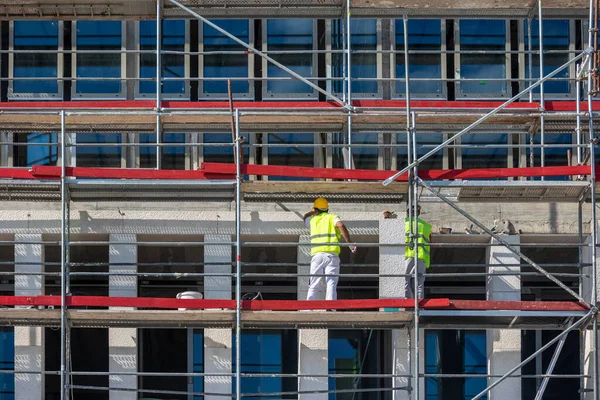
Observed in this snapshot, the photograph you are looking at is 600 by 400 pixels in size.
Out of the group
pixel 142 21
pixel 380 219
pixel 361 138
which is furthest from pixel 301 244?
pixel 142 21

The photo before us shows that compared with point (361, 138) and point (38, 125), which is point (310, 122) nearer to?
point (361, 138)

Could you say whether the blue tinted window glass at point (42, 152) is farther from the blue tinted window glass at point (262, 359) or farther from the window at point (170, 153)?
the blue tinted window glass at point (262, 359)

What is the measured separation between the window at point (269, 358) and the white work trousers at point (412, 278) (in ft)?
11.3

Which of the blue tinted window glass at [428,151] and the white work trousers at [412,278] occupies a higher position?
the blue tinted window glass at [428,151]

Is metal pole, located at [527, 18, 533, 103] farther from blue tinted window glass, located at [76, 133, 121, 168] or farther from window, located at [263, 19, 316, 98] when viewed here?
blue tinted window glass, located at [76, 133, 121, 168]

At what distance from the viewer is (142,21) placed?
28.7 meters

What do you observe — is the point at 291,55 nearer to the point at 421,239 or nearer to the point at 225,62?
the point at 225,62

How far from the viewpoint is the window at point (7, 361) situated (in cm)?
2745

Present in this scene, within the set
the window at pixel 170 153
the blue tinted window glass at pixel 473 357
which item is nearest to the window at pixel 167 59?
the window at pixel 170 153

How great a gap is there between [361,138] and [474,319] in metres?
4.68

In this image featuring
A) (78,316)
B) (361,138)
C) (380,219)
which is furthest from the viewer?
(361,138)

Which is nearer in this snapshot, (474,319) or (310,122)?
(474,319)

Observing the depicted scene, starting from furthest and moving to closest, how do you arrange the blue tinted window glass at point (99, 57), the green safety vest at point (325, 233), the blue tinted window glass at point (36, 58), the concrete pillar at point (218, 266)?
the blue tinted window glass at point (36, 58) → the blue tinted window glass at point (99, 57) → the concrete pillar at point (218, 266) → the green safety vest at point (325, 233)

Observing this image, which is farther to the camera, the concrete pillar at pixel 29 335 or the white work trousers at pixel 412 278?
the concrete pillar at pixel 29 335
